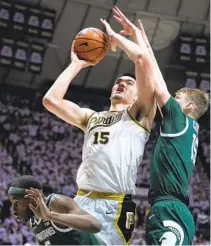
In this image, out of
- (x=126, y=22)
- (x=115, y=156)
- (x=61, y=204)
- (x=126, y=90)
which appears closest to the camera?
(x=61, y=204)

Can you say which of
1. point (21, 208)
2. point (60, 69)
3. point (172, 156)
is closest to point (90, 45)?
point (172, 156)

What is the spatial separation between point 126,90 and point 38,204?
4.38 feet

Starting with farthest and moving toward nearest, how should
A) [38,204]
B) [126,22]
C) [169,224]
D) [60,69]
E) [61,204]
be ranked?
[60,69] < [126,22] < [169,224] < [61,204] < [38,204]

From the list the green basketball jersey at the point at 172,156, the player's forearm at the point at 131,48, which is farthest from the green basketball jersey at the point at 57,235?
the player's forearm at the point at 131,48

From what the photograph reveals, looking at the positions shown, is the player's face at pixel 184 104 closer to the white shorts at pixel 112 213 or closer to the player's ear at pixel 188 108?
the player's ear at pixel 188 108

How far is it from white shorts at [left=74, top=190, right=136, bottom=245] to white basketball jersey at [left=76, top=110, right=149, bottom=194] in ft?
0.18

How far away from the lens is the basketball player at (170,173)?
3490 mm

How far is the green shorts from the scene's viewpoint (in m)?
3.45

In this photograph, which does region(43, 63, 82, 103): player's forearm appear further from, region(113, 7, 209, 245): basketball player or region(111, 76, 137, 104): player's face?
region(113, 7, 209, 245): basketball player

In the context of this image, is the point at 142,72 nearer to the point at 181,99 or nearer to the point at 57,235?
the point at 181,99

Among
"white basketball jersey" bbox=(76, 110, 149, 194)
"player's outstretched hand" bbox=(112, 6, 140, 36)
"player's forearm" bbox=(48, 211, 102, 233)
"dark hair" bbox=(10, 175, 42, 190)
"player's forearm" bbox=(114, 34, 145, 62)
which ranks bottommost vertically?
"player's forearm" bbox=(48, 211, 102, 233)

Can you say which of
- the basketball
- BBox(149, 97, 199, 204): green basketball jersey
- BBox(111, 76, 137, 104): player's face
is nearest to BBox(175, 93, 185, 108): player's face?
BBox(149, 97, 199, 204): green basketball jersey

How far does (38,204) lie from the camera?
310cm

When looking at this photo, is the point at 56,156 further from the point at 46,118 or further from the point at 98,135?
the point at 98,135
